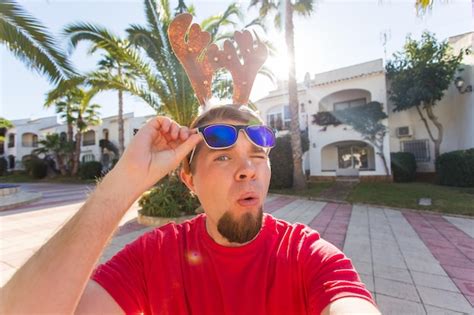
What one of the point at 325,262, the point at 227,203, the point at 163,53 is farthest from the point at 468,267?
the point at 163,53

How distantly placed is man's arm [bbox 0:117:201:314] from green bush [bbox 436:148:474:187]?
14.8m

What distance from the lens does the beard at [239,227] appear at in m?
1.22

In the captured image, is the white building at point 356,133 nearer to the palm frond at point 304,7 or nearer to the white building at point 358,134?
the white building at point 358,134

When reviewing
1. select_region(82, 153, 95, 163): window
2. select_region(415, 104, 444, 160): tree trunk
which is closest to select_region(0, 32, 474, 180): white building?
select_region(415, 104, 444, 160): tree trunk

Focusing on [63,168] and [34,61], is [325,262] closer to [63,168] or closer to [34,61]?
[34,61]

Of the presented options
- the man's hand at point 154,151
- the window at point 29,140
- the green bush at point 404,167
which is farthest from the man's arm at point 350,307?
the window at point 29,140

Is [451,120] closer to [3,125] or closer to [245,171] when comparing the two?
[245,171]

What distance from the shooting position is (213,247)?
1281 millimetres

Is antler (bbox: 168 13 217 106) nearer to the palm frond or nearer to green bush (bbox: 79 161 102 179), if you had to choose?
the palm frond

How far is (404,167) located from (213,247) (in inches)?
611

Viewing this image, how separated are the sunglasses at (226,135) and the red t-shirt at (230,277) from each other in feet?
1.73

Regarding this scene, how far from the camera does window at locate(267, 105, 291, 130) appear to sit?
17.6 m

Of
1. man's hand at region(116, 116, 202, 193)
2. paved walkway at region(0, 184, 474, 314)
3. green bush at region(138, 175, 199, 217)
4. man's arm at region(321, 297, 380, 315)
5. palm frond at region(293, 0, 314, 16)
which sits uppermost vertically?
palm frond at region(293, 0, 314, 16)

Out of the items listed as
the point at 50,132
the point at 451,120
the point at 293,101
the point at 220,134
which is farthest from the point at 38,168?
the point at 451,120
